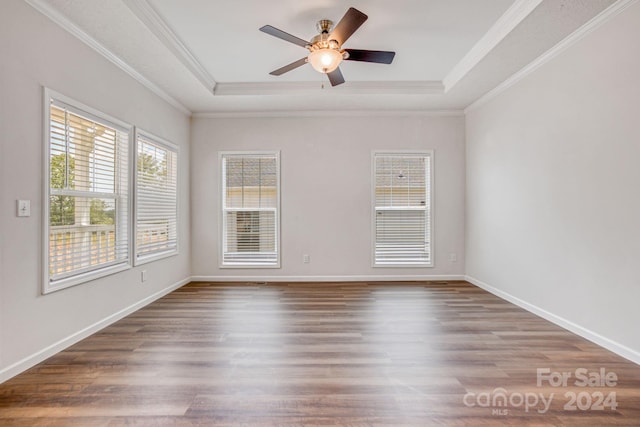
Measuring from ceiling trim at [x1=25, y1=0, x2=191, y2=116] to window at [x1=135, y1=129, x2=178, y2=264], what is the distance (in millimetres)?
583

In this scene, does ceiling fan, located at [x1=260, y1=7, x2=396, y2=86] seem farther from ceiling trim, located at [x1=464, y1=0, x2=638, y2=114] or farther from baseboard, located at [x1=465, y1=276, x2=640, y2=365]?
baseboard, located at [x1=465, y1=276, x2=640, y2=365]

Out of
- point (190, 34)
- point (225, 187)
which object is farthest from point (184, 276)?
point (190, 34)

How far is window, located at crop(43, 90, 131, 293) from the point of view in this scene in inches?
98.0

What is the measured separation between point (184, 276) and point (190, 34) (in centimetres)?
329

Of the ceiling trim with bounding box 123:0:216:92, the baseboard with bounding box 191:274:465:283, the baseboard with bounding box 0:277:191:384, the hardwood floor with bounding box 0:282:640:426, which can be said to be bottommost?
the hardwood floor with bounding box 0:282:640:426

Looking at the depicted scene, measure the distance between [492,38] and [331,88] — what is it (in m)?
1.85

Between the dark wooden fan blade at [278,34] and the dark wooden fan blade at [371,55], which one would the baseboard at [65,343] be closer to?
the dark wooden fan blade at [278,34]

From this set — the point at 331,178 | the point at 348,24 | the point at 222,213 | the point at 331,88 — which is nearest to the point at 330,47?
the point at 348,24

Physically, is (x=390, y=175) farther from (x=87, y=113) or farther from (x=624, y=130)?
(x=87, y=113)

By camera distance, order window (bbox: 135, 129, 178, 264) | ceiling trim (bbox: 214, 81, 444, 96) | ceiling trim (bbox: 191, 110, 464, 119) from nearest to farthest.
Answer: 1. window (bbox: 135, 129, 178, 264)
2. ceiling trim (bbox: 214, 81, 444, 96)
3. ceiling trim (bbox: 191, 110, 464, 119)

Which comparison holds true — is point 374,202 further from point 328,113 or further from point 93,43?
point 93,43

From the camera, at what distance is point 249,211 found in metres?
4.98

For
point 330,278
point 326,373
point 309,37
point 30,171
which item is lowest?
point 326,373

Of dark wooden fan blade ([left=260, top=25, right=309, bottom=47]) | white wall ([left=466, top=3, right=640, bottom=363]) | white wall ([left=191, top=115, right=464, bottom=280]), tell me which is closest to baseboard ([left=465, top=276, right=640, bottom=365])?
white wall ([left=466, top=3, right=640, bottom=363])
